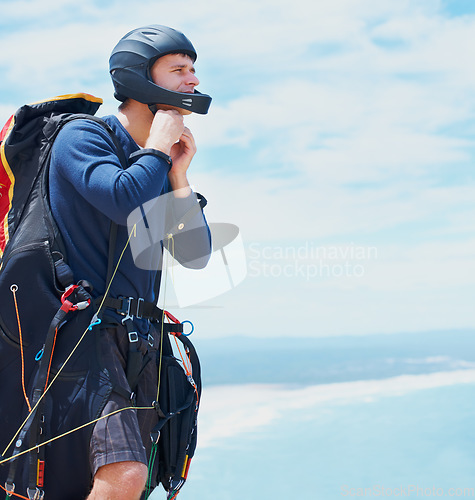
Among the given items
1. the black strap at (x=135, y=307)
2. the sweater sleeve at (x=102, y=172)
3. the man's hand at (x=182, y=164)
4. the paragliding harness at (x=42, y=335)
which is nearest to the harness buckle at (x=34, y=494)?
the paragliding harness at (x=42, y=335)

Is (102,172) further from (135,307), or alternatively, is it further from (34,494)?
(34,494)

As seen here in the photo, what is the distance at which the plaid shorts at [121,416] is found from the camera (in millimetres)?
→ 2494

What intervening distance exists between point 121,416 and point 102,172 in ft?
3.01

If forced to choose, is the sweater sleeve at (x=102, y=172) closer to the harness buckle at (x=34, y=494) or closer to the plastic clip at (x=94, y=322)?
the plastic clip at (x=94, y=322)

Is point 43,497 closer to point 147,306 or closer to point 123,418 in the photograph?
point 123,418

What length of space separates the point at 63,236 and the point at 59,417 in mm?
700

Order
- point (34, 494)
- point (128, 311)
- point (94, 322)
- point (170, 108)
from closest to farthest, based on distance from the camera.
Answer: point (34, 494), point (94, 322), point (128, 311), point (170, 108)

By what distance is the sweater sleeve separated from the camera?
2.57m

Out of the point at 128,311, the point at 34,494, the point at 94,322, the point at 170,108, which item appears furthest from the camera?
the point at 170,108

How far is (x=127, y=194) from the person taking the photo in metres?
2.57

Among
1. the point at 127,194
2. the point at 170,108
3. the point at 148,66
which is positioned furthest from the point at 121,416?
the point at 148,66

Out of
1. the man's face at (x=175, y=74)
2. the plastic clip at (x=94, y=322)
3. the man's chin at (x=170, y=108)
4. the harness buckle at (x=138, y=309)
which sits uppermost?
the man's face at (x=175, y=74)

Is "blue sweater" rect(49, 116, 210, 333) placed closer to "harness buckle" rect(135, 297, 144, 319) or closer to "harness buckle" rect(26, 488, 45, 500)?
"harness buckle" rect(135, 297, 144, 319)

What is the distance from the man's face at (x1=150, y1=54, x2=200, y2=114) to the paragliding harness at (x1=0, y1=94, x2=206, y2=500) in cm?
42
